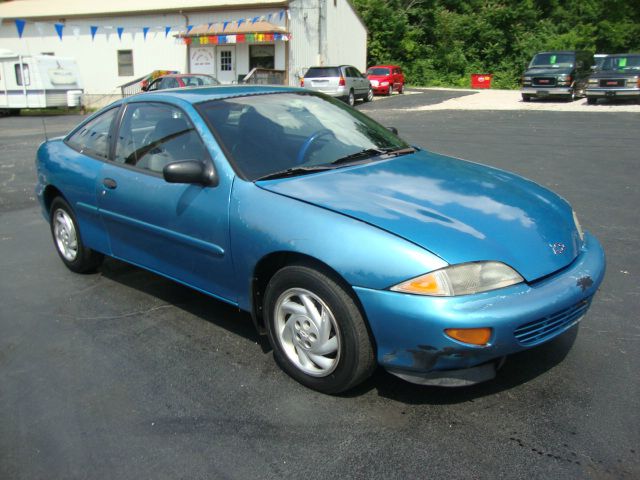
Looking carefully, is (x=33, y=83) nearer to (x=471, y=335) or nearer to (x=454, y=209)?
(x=454, y=209)

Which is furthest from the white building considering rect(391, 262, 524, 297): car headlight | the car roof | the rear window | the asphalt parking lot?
rect(391, 262, 524, 297): car headlight

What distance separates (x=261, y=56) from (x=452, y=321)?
89.8 feet

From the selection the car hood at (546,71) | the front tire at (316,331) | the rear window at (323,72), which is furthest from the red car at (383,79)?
the front tire at (316,331)

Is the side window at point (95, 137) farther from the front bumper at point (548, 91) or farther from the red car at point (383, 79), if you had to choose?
the red car at point (383, 79)

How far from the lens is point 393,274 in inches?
106

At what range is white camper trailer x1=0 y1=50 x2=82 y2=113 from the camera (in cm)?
2334

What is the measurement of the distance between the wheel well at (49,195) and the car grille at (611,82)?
19947 millimetres

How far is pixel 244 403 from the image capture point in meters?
3.05

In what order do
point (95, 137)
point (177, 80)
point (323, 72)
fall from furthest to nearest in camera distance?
point (323, 72)
point (177, 80)
point (95, 137)

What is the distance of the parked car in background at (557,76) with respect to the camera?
22.1 meters

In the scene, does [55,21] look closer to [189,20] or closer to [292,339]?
[189,20]

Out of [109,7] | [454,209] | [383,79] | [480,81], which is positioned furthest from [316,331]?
[480,81]

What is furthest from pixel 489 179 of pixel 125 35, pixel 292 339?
pixel 125 35

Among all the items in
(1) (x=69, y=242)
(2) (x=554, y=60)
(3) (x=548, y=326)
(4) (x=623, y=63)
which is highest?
(2) (x=554, y=60)
